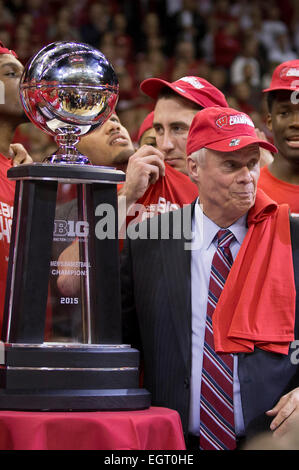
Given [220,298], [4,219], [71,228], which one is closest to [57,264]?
[71,228]

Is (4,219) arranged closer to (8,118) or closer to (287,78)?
(8,118)

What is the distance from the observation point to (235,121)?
8.19 ft

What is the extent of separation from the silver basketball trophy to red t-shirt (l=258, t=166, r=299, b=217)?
1.18m

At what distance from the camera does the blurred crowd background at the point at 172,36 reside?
829 cm

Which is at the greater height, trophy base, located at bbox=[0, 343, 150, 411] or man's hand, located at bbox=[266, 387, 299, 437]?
trophy base, located at bbox=[0, 343, 150, 411]

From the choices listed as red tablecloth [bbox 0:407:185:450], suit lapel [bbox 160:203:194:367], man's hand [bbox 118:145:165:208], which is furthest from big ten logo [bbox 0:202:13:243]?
red tablecloth [bbox 0:407:185:450]

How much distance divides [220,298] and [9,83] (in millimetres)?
1155

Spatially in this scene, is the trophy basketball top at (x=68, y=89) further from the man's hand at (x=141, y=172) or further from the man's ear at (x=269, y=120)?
the man's ear at (x=269, y=120)

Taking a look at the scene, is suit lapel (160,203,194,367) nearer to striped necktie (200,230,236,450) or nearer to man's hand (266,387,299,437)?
striped necktie (200,230,236,450)

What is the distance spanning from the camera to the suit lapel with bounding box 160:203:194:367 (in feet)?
7.59
